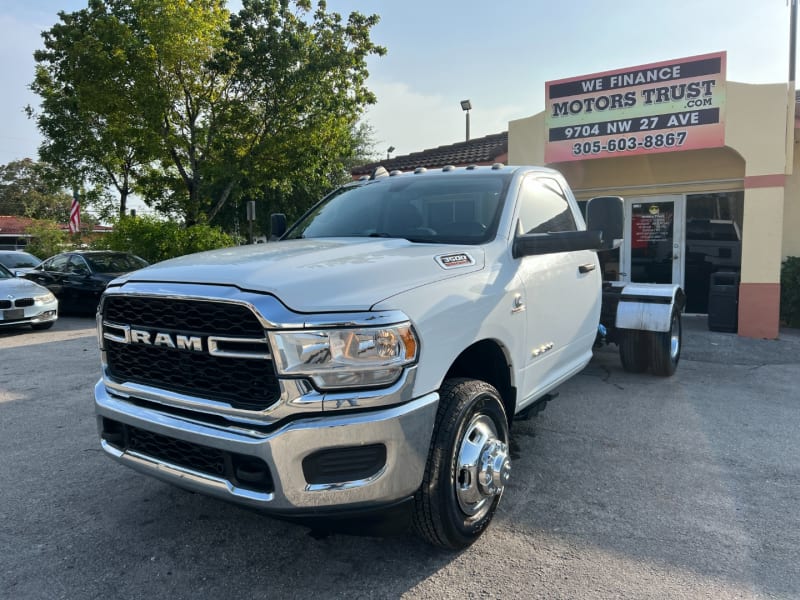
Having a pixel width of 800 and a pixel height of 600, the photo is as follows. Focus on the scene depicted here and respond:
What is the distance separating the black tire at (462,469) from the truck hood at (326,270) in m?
0.60

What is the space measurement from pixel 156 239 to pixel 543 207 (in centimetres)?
1364

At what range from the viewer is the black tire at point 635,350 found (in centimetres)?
659

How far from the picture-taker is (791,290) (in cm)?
991

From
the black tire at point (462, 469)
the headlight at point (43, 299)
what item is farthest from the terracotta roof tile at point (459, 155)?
the black tire at point (462, 469)

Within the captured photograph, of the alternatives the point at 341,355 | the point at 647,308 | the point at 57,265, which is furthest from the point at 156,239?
the point at 341,355

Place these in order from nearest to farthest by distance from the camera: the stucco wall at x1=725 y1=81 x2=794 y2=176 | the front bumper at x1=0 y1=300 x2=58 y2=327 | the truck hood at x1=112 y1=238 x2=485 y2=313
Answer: the truck hood at x1=112 y1=238 x2=485 y2=313 → the stucco wall at x1=725 y1=81 x2=794 y2=176 → the front bumper at x1=0 y1=300 x2=58 y2=327

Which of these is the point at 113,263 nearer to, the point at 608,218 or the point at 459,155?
the point at 459,155

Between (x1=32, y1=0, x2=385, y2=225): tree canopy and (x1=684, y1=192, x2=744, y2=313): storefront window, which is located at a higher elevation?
(x1=32, y1=0, x2=385, y2=225): tree canopy

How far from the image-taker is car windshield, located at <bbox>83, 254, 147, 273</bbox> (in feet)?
43.1

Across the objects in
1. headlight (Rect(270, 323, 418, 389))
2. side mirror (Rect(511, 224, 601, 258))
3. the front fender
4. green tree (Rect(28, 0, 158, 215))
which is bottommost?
the front fender

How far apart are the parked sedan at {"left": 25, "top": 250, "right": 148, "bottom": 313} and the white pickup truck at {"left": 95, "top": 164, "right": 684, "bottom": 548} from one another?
434 inches

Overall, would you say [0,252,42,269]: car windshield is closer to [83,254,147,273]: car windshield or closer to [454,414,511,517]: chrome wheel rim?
[83,254,147,273]: car windshield

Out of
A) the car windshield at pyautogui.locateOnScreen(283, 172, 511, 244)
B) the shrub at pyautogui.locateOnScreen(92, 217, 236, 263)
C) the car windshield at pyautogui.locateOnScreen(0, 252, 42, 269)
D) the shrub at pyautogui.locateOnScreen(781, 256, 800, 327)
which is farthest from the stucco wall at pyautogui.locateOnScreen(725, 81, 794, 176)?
the car windshield at pyautogui.locateOnScreen(0, 252, 42, 269)

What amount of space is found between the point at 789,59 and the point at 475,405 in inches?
384
